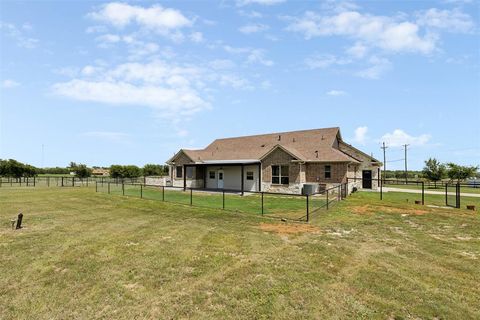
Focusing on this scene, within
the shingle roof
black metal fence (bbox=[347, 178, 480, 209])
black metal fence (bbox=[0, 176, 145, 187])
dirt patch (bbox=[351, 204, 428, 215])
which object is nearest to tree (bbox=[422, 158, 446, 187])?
black metal fence (bbox=[347, 178, 480, 209])

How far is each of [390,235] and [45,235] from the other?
12.3 metres

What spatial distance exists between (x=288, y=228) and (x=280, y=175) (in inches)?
592

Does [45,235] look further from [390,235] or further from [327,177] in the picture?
[327,177]

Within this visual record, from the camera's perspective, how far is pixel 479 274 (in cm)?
635

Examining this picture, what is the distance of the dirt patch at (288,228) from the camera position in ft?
34.6

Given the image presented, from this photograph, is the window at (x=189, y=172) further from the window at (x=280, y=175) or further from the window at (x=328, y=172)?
the window at (x=328, y=172)

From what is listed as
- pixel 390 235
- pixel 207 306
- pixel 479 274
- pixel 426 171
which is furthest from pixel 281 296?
pixel 426 171

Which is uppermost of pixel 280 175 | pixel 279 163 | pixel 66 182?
pixel 279 163

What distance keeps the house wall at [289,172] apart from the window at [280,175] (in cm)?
36

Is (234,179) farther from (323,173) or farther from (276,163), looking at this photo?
(323,173)

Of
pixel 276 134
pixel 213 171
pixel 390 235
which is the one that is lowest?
pixel 390 235

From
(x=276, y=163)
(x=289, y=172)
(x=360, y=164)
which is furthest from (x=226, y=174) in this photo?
(x=360, y=164)

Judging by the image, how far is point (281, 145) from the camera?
25797 millimetres

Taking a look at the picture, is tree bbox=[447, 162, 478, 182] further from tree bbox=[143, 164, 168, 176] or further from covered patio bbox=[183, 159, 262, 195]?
tree bbox=[143, 164, 168, 176]
